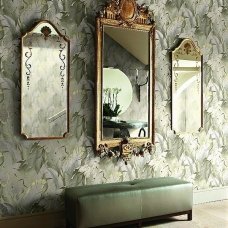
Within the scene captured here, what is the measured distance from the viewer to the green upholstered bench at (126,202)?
3396 mm

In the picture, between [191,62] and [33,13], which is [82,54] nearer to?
[33,13]

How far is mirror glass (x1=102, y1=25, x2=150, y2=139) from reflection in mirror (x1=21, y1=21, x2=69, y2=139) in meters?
0.44

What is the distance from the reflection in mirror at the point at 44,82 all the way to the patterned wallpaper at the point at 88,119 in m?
0.07

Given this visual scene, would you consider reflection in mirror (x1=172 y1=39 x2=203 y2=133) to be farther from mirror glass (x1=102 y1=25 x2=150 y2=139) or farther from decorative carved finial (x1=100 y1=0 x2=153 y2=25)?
decorative carved finial (x1=100 y1=0 x2=153 y2=25)

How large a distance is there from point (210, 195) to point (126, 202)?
1515 mm

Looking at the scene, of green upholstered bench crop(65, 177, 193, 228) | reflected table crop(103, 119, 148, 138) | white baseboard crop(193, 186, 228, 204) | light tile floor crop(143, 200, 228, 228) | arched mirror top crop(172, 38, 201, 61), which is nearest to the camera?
green upholstered bench crop(65, 177, 193, 228)

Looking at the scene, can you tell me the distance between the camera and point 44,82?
3590 millimetres

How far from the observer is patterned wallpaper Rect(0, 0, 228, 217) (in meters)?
3.47

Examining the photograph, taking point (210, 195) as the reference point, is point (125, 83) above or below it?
above

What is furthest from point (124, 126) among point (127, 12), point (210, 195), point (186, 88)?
point (210, 195)

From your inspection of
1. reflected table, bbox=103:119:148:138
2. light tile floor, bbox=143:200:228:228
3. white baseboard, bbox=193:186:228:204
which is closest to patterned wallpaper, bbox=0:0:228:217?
white baseboard, bbox=193:186:228:204

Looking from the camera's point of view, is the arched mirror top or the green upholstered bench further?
the arched mirror top

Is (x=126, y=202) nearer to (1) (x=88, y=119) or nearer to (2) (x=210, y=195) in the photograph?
(1) (x=88, y=119)

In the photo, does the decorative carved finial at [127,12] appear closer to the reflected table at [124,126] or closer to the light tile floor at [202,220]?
the reflected table at [124,126]
